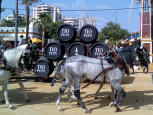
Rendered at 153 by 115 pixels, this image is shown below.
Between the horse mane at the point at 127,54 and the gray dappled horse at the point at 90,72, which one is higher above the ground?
the horse mane at the point at 127,54

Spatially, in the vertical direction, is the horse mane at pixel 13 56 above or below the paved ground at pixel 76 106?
above

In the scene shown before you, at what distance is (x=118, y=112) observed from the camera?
4480 mm

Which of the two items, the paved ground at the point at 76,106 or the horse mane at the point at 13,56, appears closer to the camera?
the paved ground at the point at 76,106

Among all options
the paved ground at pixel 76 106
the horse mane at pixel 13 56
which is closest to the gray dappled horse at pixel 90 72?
the paved ground at pixel 76 106

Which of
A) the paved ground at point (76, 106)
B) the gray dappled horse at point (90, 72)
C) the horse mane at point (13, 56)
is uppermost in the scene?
the horse mane at point (13, 56)

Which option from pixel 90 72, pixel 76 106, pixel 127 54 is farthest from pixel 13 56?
pixel 127 54

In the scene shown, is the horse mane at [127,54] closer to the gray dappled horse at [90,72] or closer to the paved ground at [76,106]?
the gray dappled horse at [90,72]

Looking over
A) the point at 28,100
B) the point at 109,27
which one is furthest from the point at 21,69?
the point at 109,27

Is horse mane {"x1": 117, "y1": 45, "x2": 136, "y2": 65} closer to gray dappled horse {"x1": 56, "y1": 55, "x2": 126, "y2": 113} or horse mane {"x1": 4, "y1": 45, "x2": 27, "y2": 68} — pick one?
gray dappled horse {"x1": 56, "y1": 55, "x2": 126, "y2": 113}

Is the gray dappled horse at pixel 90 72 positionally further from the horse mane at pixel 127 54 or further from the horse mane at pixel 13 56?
the horse mane at pixel 13 56

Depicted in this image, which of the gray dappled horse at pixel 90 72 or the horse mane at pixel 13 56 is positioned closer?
the gray dappled horse at pixel 90 72

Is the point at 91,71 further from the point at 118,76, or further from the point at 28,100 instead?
the point at 28,100

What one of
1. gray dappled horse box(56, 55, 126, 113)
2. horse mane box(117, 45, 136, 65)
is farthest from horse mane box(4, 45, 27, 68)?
horse mane box(117, 45, 136, 65)

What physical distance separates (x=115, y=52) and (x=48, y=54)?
3489 mm
